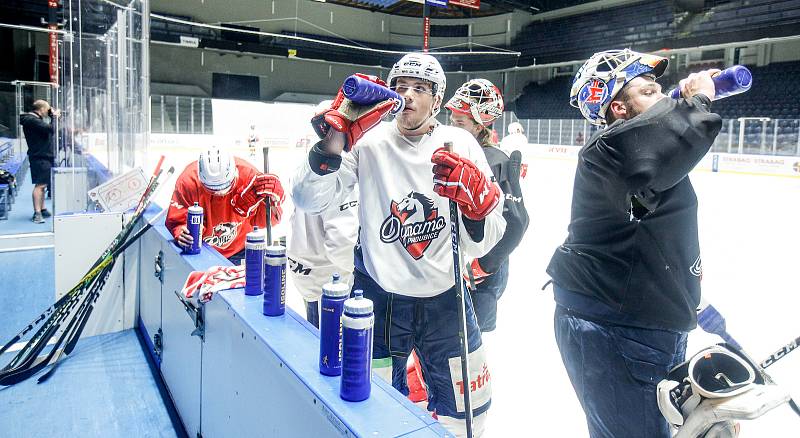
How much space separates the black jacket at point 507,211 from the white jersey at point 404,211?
23.8 inches

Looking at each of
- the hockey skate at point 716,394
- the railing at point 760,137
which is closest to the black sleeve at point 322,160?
the hockey skate at point 716,394

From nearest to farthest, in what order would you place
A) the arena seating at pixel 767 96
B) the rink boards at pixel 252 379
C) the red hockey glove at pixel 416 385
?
the rink boards at pixel 252 379, the red hockey glove at pixel 416 385, the arena seating at pixel 767 96

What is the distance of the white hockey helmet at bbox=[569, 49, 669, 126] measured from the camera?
1.37m

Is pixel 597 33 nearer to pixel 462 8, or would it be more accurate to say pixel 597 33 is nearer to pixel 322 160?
pixel 462 8

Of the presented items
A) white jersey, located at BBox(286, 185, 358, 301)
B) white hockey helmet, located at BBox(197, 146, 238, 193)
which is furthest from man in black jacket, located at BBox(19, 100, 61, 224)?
white jersey, located at BBox(286, 185, 358, 301)

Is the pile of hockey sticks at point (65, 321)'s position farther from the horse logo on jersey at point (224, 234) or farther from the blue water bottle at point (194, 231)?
the blue water bottle at point (194, 231)

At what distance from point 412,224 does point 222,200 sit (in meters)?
1.53

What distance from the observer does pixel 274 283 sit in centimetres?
145

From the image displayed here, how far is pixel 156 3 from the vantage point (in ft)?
61.1

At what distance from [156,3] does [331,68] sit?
6808 millimetres

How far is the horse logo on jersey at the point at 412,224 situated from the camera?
5.32 ft

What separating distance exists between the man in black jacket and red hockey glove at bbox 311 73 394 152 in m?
6.12

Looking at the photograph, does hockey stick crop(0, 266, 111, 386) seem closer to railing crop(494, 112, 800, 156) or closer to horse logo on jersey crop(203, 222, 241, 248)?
horse logo on jersey crop(203, 222, 241, 248)

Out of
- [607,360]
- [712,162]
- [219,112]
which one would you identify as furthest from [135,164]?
[712,162]
